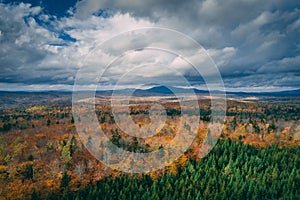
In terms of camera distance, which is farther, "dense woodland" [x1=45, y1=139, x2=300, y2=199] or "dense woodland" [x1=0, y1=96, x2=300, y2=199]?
"dense woodland" [x1=0, y1=96, x2=300, y2=199]

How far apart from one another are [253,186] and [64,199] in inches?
A: 2118

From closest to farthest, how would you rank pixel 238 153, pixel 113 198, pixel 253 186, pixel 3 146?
pixel 113 198
pixel 253 186
pixel 3 146
pixel 238 153

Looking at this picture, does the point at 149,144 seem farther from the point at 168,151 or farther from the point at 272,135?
the point at 272,135

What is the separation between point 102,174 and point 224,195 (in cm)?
3769

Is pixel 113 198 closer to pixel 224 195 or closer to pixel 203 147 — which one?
pixel 224 195

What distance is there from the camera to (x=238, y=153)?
3905 inches

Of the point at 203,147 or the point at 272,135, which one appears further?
the point at 272,135

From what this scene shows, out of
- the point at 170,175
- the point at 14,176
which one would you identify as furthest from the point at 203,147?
the point at 14,176

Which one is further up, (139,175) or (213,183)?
(213,183)

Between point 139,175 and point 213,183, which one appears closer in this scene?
point 213,183

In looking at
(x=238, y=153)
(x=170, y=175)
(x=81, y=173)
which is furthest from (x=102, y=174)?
(x=238, y=153)

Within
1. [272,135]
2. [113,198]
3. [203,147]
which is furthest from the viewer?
[272,135]

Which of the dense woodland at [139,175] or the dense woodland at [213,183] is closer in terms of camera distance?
the dense woodland at [213,183]

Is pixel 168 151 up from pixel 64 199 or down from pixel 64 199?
up
